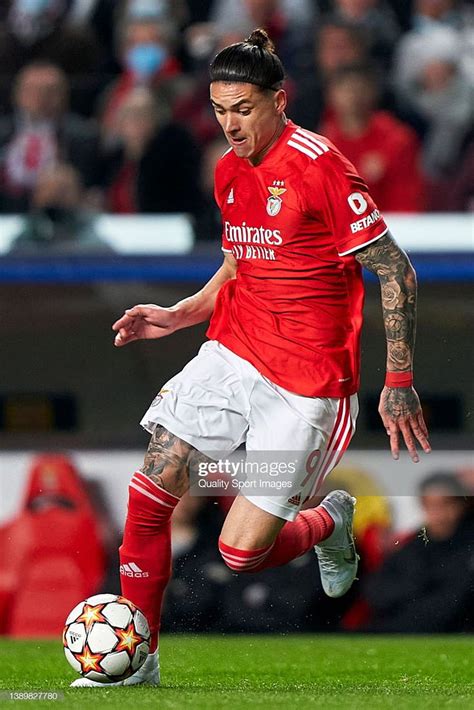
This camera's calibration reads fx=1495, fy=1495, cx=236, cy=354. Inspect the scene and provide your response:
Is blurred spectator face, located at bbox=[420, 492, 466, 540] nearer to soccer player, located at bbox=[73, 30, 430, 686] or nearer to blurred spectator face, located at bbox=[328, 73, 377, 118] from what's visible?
soccer player, located at bbox=[73, 30, 430, 686]

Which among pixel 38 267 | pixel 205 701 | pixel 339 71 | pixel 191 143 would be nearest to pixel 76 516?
pixel 38 267

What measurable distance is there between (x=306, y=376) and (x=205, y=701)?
4.15ft

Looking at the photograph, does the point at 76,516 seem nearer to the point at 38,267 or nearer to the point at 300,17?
the point at 38,267

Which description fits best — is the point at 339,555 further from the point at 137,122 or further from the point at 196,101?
the point at 196,101

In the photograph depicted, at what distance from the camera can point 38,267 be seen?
8.53 meters

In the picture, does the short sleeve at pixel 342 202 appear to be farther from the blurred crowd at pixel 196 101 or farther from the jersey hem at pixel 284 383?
the blurred crowd at pixel 196 101

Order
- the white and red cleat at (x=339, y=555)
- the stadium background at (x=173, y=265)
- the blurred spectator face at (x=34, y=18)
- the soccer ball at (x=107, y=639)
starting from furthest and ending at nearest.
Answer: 1. the blurred spectator face at (x=34, y=18)
2. the stadium background at (x=173, y=265)
3. the white and red cleat at (x=339, y=555)
4. the soccer ball at (x=107, y=639)

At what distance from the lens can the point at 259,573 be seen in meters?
8.07

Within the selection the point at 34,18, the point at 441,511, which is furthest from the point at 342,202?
the point at 34,18

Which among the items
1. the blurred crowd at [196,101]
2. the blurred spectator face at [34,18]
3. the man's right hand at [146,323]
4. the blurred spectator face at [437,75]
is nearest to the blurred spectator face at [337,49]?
the blurred crowd at [196,101]

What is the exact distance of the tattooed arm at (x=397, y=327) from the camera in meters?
4.91

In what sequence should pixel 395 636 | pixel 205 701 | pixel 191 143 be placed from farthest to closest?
pixel 191 143 → pixel 395 636 → pixel 205 701

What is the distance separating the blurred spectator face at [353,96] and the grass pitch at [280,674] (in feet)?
10.2

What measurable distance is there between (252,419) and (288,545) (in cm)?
49
